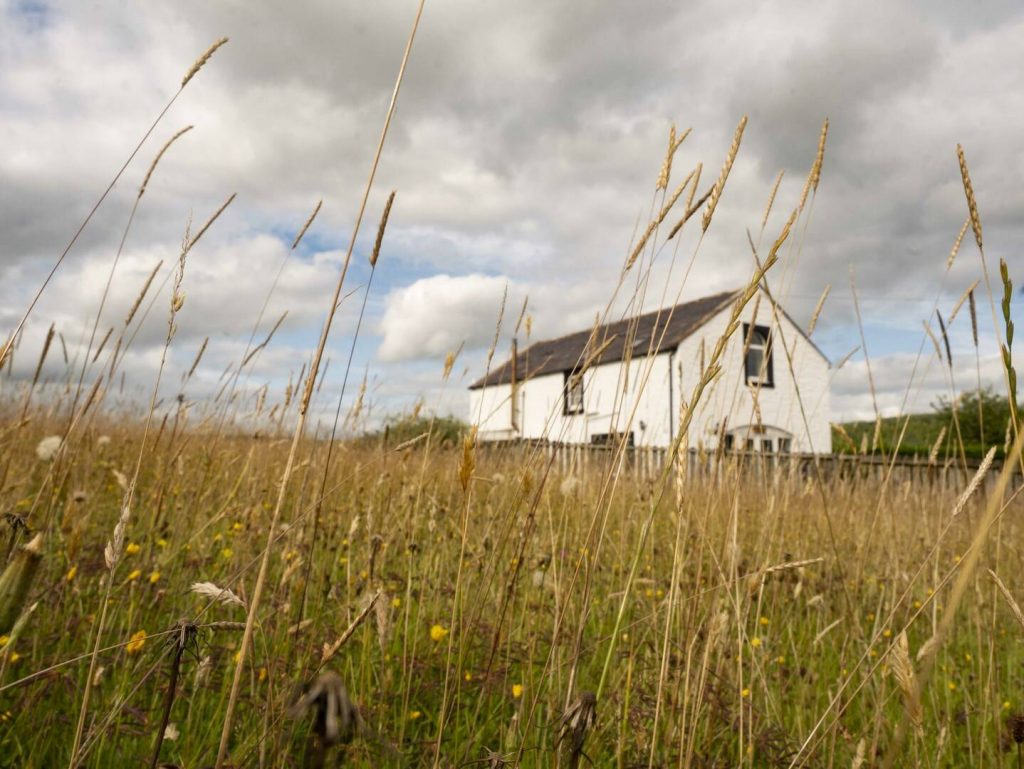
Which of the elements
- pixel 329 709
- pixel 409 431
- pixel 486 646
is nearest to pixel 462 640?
pixel 329 709

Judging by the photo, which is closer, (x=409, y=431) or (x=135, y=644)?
(x=135, y=644)

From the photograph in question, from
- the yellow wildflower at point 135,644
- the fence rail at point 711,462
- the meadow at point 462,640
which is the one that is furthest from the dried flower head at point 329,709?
the yellow wildflower at point 135,644

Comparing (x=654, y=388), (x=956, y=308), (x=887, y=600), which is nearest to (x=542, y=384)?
A: (x=654, y=388)

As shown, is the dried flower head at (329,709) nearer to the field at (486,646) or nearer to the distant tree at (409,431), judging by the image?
the field at (486,646)

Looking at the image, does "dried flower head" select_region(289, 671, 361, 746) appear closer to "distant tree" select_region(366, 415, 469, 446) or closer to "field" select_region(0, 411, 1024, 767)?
"field" select_region(0, 411, 1024, 767)

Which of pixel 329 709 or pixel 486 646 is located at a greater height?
pixel 329 709

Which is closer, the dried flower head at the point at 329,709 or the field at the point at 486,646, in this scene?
the dried flower head at the point at 329,709

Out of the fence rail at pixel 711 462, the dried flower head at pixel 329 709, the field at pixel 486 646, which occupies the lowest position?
the field at pixel 486 646

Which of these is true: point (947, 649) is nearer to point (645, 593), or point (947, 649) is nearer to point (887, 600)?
point (887, 600)

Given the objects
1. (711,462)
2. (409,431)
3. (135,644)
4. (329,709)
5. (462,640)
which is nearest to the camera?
(329,709)

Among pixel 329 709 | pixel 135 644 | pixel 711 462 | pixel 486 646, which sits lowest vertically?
pixel 486 646

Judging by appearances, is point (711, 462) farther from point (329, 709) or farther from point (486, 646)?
point (329, 709)

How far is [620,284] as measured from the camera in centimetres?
141

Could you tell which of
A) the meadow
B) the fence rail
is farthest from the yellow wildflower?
the fence rail
